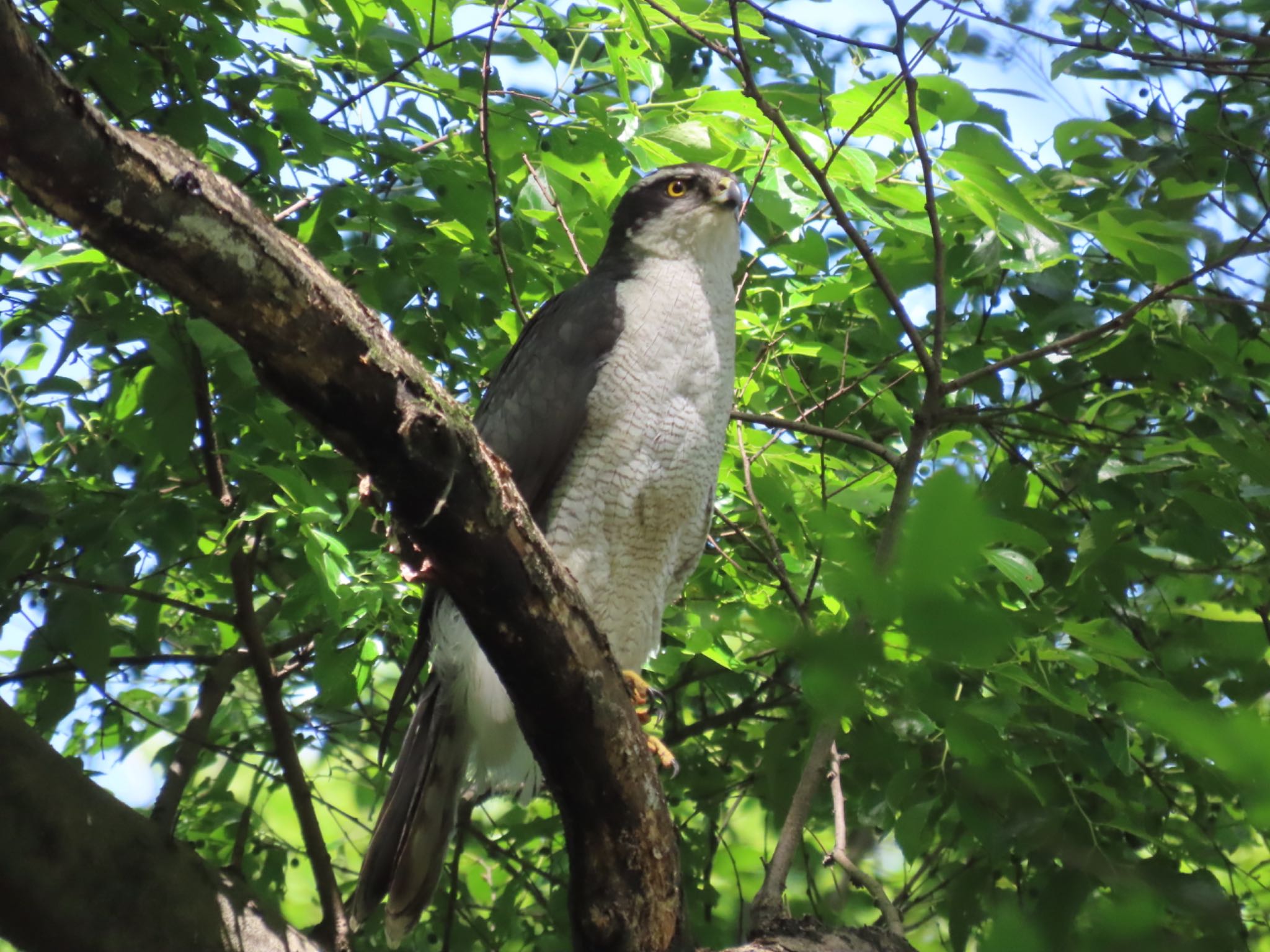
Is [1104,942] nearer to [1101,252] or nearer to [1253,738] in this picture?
[1253,738]

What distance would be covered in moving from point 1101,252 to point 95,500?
3.11 m

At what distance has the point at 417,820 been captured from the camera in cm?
351

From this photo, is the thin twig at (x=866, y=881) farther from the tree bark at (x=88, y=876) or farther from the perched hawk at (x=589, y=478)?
the tree bark at (x=88, y=876)

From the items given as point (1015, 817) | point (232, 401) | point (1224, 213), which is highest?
point (1224, 213)

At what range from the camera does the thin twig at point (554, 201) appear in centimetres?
347

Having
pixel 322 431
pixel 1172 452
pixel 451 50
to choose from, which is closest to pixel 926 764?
pixel 1172 452

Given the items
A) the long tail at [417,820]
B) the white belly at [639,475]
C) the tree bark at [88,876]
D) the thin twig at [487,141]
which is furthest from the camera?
the white belly at [639,475]

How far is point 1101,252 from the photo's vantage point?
363cm

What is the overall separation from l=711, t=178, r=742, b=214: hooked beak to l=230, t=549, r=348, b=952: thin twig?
195 cm

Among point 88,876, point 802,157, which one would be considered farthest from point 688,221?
point 88,876

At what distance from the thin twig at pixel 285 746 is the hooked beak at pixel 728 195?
76.6 inches

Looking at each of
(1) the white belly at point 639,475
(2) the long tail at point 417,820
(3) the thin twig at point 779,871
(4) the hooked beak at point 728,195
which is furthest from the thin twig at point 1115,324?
(2) the long tail at point 417,820

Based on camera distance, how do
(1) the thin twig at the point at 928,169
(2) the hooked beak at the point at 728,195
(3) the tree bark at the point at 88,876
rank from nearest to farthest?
(1) the thin twig at the point at 928,169
(3) the tree bark at the point at 88,876
(2) the hooked beak at the point at 728,195

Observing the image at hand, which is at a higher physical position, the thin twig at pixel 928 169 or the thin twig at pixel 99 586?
the thin twig at pixel 928 169
